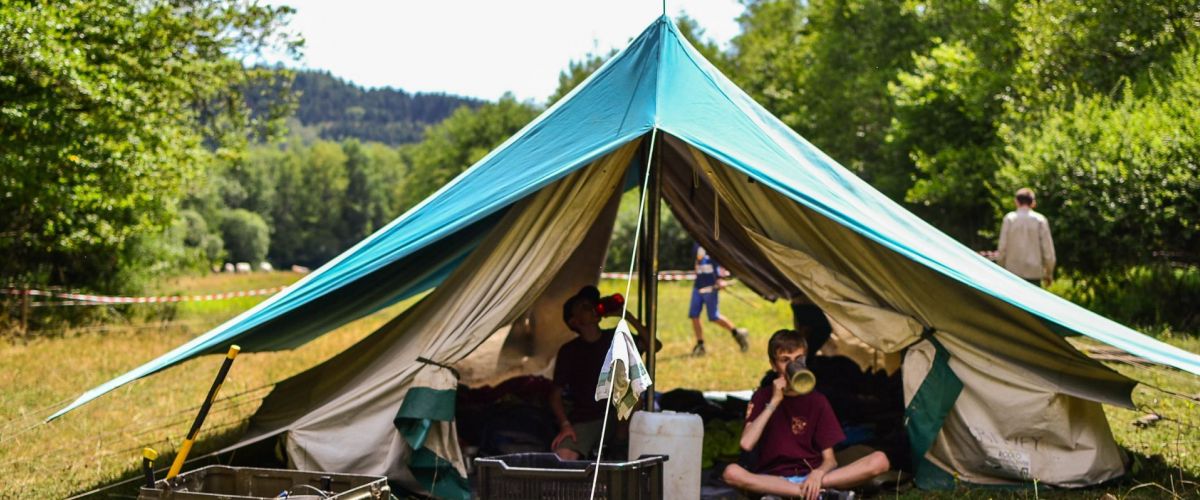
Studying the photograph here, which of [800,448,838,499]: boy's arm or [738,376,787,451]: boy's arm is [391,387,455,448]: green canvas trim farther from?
[800,448,838,499]: boy's arm

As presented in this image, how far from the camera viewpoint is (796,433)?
15.3 ft

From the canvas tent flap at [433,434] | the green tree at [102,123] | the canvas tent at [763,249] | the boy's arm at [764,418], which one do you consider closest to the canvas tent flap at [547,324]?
the canvas tent at [763,249]

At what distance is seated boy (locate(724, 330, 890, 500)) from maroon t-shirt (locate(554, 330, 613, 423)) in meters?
1.11

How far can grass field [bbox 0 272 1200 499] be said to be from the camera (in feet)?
16.6

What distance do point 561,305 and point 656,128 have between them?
2666 millimetres

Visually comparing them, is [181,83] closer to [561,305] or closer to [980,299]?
[561,305]

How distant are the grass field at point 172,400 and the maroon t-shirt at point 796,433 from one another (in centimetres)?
41

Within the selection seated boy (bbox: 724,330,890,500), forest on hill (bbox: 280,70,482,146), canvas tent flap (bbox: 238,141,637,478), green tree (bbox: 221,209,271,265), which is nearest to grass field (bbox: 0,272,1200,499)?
seated boy (bbox: 724,330,890,500)

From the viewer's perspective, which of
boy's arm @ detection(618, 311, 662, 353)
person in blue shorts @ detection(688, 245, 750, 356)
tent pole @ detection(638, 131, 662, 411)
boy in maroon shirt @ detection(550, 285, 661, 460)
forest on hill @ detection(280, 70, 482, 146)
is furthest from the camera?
forest on hill @ detection(280, 70, 482, 146)

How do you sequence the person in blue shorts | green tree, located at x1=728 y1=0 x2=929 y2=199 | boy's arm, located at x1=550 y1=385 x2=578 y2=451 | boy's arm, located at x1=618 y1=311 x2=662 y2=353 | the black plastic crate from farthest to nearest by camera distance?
green tree, located at x1=728 y1=0 x2=929 y2=199 < the person in blue shorts < boy's arm, located at x1=618 y1=311 x2=662 y2=353 < boy's arm, located at x1=550 y1=385 x2=578 y2=451 < the black plastic crate

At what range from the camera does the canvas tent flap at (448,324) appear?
15.7 ft

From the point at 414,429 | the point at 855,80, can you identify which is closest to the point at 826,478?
the point at 414,429

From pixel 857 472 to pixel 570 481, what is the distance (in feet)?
4.72

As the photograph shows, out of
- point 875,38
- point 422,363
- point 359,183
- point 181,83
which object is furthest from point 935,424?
point 359,183
